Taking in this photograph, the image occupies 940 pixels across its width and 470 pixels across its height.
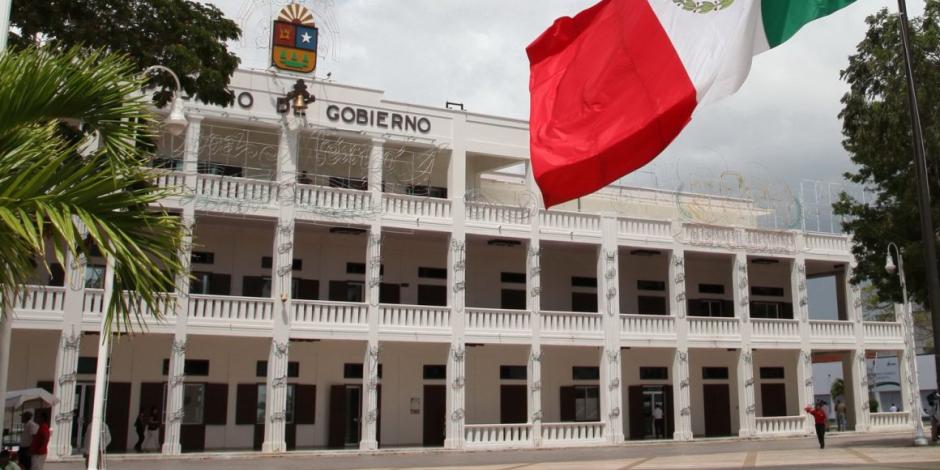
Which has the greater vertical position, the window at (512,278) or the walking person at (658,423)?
the window at (512,278)

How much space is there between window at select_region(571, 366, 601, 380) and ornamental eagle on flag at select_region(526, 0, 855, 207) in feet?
88.4

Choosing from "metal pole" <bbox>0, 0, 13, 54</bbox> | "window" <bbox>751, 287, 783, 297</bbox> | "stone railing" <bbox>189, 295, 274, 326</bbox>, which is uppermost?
"window" <bbox>751, 287, 783, 297</bbox>

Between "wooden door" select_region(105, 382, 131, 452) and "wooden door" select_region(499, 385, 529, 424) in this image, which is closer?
"wooden door" select_region(105, 382, 131, 452)

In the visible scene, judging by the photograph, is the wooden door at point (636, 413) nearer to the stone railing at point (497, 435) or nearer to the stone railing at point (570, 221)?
the stone railing at point (497, 435)

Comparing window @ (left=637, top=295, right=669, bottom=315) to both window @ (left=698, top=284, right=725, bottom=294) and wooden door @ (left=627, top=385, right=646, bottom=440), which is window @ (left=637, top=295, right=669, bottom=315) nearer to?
window @ (left=698, top=284, right=725, bottom=294)

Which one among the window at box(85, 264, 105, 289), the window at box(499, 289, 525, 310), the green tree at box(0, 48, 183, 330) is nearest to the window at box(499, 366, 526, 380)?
the window at box(499, 289, 525, 310)

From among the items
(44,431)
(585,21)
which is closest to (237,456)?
(44,431)

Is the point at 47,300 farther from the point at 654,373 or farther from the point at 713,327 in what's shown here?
the point at 713,327

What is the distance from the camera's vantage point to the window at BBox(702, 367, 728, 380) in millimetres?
40031

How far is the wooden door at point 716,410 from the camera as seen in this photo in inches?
1563

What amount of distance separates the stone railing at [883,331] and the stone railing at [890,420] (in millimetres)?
3263

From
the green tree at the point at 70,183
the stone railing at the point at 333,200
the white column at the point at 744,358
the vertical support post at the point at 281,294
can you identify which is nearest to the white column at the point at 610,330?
the white column at the point at 744,358

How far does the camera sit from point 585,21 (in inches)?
423

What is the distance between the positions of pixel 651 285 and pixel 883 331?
10.4 m
